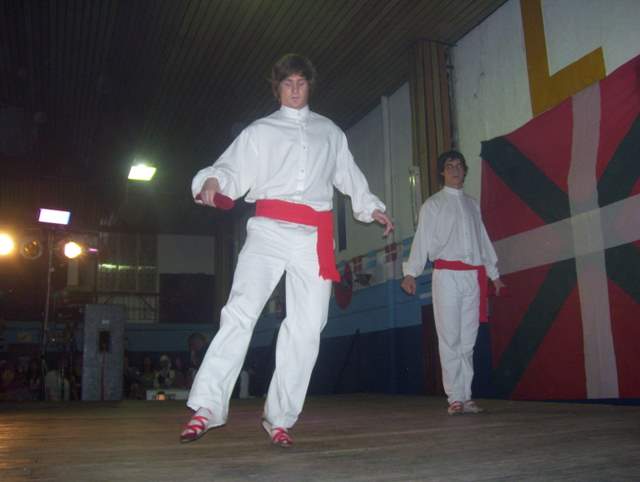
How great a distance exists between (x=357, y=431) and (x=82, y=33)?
212 inches

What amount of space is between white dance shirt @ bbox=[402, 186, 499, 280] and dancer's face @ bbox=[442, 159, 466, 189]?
41 mm

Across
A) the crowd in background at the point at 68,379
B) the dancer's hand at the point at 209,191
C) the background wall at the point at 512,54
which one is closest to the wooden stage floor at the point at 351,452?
the dancer's hand at the point at 209,191

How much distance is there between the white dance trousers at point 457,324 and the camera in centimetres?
355

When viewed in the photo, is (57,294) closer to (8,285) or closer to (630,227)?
(8,285)

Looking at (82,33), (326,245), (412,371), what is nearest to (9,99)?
(82,33)

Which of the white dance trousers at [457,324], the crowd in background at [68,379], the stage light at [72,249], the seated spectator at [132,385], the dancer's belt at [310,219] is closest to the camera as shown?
the dancer's belt at [310,219]

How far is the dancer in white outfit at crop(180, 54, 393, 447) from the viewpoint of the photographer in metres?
2.13

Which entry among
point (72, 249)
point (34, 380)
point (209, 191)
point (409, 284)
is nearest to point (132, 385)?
point (34, 380)

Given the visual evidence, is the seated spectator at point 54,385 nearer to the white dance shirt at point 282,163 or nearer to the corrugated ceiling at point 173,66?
the corrugated ceiling at point 173,66

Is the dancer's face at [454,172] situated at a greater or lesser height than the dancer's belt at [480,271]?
greater

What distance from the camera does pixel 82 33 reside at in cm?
627

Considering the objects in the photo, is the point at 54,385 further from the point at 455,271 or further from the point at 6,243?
the point at 455,271

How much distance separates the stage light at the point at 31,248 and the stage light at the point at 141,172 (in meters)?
2.03

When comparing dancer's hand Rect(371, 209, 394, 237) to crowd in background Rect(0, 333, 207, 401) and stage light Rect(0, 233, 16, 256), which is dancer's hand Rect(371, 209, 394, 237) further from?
stage light Rect(0, 233, 16, 256)
